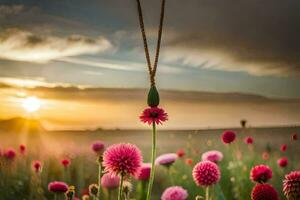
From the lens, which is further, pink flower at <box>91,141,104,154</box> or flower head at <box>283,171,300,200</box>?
pink flower at <box>91,141,104,154</box>

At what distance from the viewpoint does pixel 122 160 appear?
128cm

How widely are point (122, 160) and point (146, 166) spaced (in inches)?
12.7

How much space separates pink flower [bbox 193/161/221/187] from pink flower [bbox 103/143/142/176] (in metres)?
0.20

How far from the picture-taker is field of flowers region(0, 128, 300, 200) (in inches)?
57.1

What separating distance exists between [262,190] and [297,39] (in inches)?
51.1

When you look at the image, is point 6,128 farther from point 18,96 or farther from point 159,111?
point 159,111

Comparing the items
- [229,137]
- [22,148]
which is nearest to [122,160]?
[229,137]

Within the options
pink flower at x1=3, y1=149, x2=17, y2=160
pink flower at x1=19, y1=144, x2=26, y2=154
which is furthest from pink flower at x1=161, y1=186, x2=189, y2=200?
pink flower at x1=19, y1=144, x2=26, y2=154

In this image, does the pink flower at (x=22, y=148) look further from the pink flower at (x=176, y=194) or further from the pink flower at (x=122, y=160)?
the pink flower at (x=122, y=160)

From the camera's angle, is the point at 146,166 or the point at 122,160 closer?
the point at 122,160

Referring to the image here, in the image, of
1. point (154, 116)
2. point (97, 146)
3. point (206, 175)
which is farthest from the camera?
point (97, 146)

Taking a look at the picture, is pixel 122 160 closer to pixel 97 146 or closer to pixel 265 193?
pixel 265 193

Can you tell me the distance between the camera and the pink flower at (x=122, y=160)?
4.19 ft

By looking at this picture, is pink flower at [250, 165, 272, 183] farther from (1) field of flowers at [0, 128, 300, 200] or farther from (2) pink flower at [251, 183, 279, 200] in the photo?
(2) pink flower at [251, 183, 279, 200]
